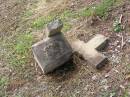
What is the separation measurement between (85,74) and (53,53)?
450mm

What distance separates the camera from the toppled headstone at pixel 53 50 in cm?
391

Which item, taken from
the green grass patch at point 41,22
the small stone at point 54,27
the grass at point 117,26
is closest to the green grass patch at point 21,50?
the green grass patch at point 41,22

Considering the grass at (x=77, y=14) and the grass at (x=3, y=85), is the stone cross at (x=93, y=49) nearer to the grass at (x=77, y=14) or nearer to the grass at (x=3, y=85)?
the grass at (x=77, y=14)

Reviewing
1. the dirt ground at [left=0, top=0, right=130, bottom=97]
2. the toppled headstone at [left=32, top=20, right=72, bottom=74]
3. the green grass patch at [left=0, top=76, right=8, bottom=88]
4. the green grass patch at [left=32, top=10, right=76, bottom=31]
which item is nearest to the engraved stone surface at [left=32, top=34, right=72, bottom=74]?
the toppled headstone at [left=32, top=20, right=72, bottom=74]

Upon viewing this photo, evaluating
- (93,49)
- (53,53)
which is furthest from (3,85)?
(93,49)

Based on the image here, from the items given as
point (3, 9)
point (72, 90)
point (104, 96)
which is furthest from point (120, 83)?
point (3, 9)

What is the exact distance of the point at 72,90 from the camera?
12.2 ft

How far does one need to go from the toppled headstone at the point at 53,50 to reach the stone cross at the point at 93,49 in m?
0.18

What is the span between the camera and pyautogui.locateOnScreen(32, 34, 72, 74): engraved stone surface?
3.92 m

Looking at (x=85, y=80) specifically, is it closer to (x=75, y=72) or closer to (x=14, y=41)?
(x=75, y=72)

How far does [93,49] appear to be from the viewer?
4.04 meters

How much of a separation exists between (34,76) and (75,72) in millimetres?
517

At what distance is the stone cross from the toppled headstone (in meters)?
0.18

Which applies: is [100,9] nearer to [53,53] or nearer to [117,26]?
[117,26]
